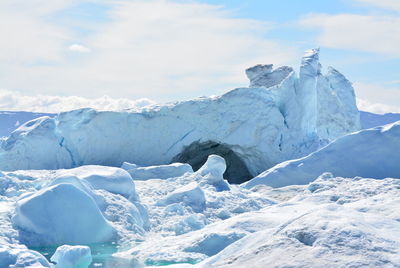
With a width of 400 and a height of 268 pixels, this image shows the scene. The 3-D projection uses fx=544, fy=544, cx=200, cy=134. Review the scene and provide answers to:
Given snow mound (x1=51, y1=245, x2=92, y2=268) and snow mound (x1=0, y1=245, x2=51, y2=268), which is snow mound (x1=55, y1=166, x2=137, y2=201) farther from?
snow mound (x1=0, y1=245, x2=51, y2=268)

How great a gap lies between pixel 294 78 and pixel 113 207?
9.49 metres

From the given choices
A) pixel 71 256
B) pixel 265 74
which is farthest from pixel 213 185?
pixel 265 74

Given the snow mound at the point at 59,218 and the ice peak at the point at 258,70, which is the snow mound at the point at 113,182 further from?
the ice peak at the point at 258,70

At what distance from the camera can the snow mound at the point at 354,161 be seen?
31.6ft

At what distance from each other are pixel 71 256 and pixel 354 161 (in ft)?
20.8

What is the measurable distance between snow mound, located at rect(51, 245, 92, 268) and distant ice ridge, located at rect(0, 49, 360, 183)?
30.7ft

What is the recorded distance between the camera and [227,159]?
16281 mm

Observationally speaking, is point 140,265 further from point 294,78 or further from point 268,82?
point 268,82

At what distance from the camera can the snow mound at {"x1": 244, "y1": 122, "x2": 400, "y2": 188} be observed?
9617mm

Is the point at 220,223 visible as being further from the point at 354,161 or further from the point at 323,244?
the point at 354,161

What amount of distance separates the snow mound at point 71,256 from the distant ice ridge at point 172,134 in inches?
369

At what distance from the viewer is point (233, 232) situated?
544 centimetres

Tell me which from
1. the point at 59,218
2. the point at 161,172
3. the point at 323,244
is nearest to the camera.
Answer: the point at 323,244

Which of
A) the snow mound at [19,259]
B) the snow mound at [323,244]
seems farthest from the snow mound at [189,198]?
the snow mound at [323,244]
